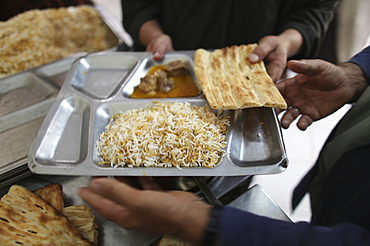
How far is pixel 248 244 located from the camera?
71 centimetres

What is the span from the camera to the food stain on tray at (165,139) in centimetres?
122

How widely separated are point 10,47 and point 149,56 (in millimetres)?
1639

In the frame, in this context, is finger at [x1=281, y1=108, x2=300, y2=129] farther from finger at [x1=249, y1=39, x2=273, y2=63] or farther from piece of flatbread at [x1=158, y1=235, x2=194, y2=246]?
piece of flatbread at [x1=158, y1=235, x2=194, y2=246]

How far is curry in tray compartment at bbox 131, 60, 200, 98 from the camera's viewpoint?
1.72 meters

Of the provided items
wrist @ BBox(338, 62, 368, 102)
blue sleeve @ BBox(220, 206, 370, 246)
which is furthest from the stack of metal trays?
wrist @ BBox(338, 62, 368, 102)

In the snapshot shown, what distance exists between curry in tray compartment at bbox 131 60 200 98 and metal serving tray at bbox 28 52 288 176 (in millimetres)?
91

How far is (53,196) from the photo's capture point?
3.65 ft

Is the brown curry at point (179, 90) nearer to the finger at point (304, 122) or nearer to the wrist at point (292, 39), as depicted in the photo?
the finger at point (304, 122)

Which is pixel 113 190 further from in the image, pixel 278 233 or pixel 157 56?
pixel 157 56

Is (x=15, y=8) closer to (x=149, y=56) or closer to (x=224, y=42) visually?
(x=149, y=56)

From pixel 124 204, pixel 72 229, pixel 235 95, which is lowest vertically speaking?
pixel 72 229

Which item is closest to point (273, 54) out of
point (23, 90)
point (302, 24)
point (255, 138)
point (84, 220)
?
point (302, 24)

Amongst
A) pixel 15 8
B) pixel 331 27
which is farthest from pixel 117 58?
pixel 331 27

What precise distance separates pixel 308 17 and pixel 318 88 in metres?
0.92
